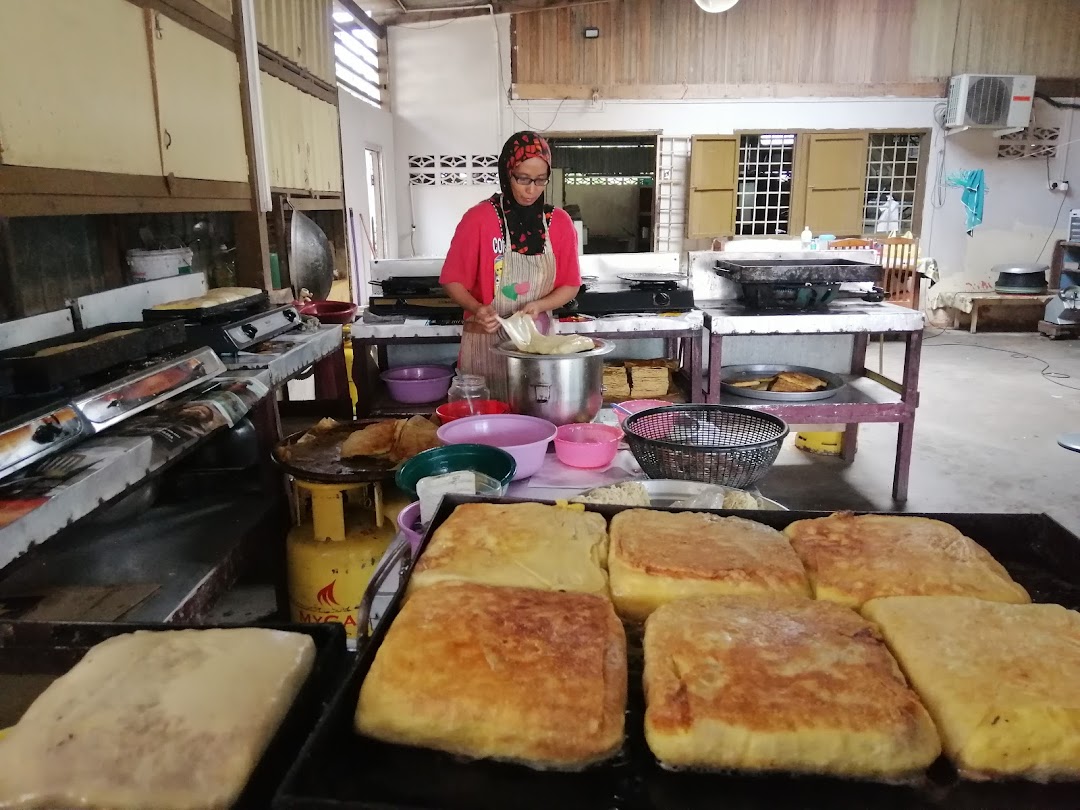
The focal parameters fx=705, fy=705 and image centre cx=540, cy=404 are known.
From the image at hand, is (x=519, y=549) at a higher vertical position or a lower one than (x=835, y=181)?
lower

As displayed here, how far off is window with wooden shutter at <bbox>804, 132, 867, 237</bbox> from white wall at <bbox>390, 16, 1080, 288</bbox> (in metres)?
0.37

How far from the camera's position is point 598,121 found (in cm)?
906

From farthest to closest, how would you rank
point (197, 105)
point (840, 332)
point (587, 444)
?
point (840, 332)
point (197, 105)
point (587, 444)

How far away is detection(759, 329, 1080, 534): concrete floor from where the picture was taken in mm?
4441

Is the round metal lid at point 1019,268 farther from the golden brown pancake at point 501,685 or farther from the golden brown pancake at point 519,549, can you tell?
the golden brown pancake at point 501,685

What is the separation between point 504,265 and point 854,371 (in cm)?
295

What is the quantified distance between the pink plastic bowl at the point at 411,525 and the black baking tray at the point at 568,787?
0.62 m

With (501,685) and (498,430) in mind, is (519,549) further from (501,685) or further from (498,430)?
(498,430)

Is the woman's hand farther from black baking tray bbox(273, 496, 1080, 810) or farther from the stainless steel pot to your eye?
black baking tray bbox(273, 496, 1080, 810)

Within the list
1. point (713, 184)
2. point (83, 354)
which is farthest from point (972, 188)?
point (83, 354)

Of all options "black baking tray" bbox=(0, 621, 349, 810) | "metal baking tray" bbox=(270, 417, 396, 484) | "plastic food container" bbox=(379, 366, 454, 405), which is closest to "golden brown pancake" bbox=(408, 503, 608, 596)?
"black baking tray" bbox=(0, 621, 349, 810)

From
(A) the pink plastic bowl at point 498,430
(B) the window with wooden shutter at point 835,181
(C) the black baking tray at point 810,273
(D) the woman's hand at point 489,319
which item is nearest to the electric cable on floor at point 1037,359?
(B) the window with wooden shutter at point 835,181

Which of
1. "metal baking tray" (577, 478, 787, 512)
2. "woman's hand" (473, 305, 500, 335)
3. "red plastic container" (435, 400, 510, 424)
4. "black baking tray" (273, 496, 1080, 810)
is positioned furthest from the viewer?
"woman's hand" (473, 305, 500, 335)

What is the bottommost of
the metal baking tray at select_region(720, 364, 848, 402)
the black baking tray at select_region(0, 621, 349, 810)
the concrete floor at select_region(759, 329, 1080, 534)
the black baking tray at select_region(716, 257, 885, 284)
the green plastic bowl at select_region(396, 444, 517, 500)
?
the concrete floor at select_region(759, 329, 1080, 534)
